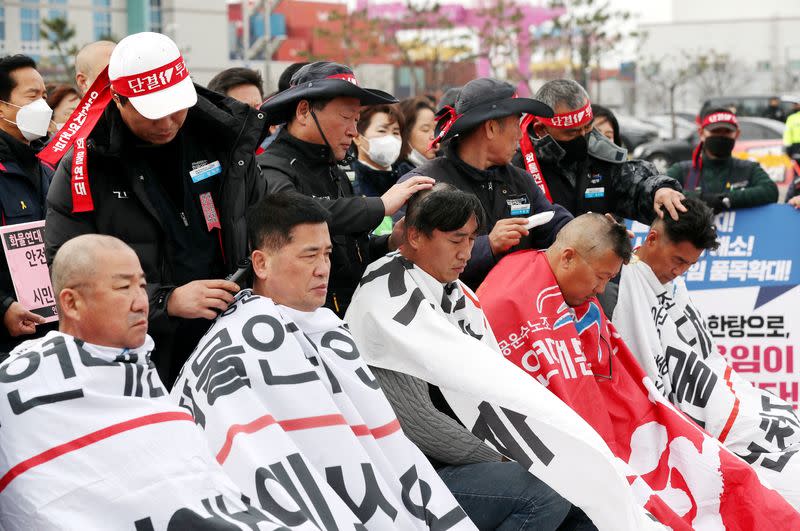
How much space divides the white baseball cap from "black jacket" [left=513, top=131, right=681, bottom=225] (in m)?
2.22

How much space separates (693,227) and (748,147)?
1539 cm

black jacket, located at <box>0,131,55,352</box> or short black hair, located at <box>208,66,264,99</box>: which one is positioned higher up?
short black hair, located at <box>208,66,264,99</box>

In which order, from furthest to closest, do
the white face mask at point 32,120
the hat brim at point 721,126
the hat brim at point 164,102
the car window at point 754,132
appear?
the car window at point 754,132 < the hat brim at point 721,126 < the white face mask at point 32,120 < the hat brim at point 164,102

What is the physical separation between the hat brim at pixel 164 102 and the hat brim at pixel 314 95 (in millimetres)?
496

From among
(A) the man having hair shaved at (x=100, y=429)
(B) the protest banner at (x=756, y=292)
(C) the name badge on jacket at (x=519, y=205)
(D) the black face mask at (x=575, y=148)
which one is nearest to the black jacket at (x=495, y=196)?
(C) the name badge on jacket at (x=519, y=205)

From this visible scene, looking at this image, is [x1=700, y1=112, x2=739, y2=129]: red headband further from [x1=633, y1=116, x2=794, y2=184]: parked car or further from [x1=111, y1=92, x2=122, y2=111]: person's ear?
[x1=633, y1=116, x2=794, y2=184]: parked car

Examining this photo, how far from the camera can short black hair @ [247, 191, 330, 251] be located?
3305 mm

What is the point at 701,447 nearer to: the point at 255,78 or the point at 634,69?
the point at 255,78

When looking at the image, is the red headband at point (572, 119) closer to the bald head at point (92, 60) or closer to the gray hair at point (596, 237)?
the gray hair at point (596, 237)

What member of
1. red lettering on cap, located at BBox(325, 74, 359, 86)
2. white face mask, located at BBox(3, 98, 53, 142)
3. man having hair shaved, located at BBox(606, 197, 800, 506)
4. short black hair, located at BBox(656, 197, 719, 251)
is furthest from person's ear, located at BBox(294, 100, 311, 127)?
short black hair, located at BBox(656, 197, 719, 251)

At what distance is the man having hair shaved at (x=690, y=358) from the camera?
14.7 feet

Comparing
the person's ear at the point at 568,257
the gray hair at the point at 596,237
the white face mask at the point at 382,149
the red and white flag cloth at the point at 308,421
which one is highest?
the white face mask at the point at 382,149

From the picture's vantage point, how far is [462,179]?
4395 mm

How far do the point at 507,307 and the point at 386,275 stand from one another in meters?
0.55
